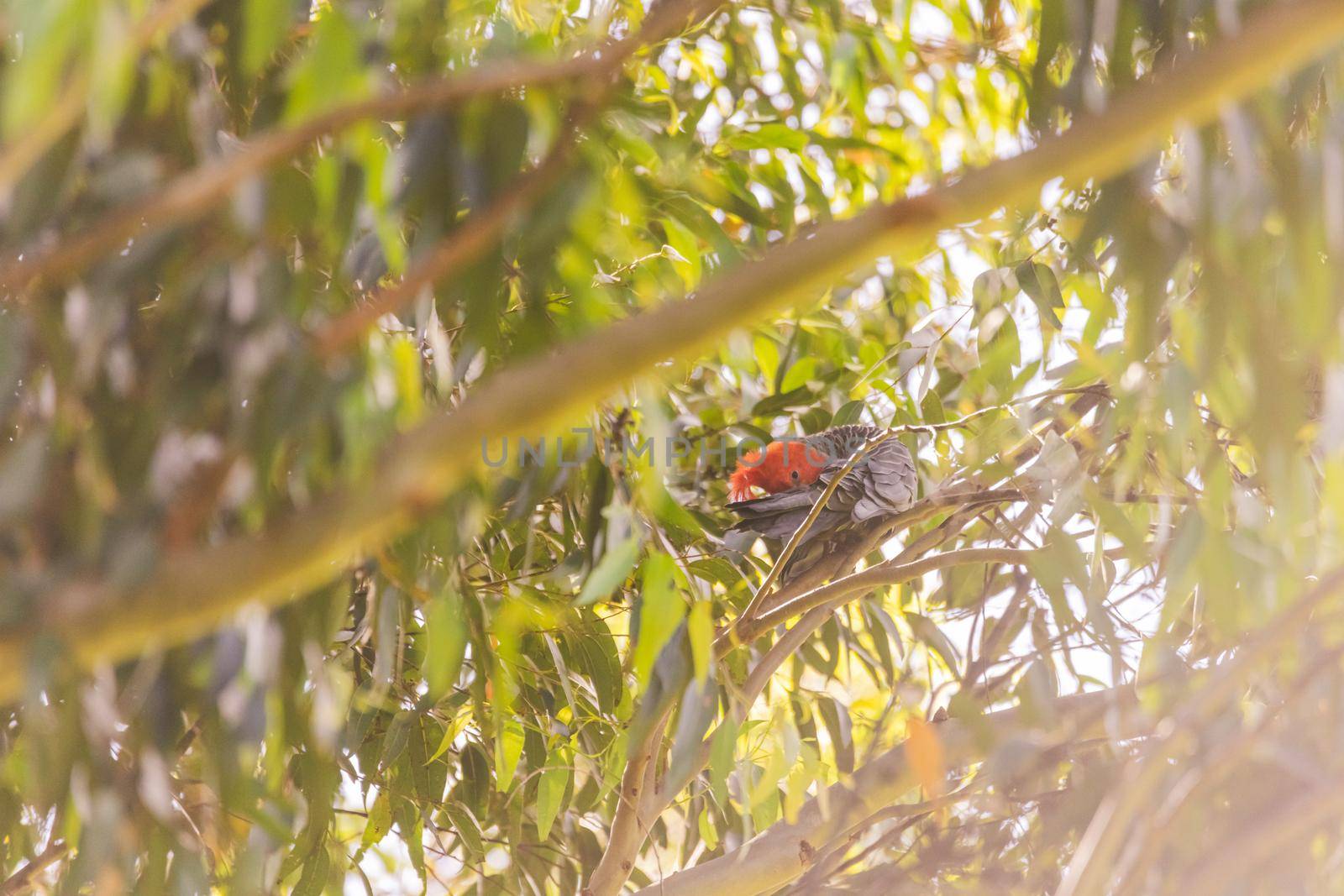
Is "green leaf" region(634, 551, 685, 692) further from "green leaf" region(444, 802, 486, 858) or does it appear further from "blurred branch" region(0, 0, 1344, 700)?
"green leaf" region(444, 802, 486, 858)

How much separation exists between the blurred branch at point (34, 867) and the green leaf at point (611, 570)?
0.63m

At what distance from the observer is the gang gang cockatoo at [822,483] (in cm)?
121

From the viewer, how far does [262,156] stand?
0.54 m

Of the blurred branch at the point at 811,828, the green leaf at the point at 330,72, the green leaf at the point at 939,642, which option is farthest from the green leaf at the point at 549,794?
the green leaf at the point at 330,72

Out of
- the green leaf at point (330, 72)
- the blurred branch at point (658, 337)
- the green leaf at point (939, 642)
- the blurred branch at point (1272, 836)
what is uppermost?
the green leaf at point (330, 72)

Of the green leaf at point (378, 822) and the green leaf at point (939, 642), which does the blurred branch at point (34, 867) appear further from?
the green leaf at point (939, 642)

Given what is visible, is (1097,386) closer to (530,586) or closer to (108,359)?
(530,586)

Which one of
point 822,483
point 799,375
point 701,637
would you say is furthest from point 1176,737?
point 799,375

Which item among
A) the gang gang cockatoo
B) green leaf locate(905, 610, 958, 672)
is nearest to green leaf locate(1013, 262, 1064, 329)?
the gang gang cockatoo

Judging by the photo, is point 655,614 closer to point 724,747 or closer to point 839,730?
point 724,747

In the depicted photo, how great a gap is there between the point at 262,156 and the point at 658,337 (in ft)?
0.72

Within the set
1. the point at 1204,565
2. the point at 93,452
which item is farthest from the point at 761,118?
the point at 93,452

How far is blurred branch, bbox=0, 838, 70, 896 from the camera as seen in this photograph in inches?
41.9

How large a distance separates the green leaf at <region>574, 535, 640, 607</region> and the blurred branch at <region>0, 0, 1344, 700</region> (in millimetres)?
270
